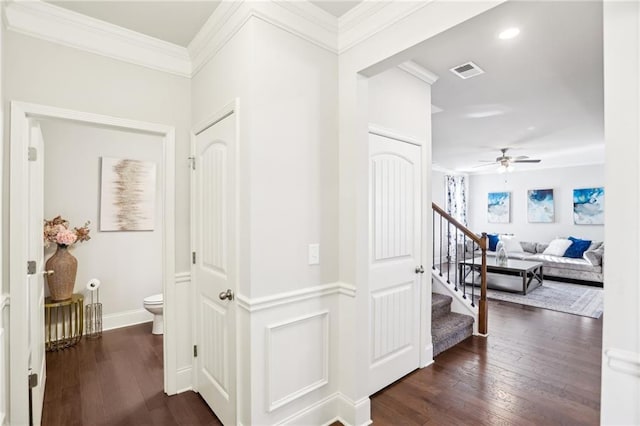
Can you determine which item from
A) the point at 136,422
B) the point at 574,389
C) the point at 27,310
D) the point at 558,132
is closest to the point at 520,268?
the point at 558,132

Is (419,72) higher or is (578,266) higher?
(419,72)

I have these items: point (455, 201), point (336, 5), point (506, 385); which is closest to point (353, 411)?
point (506, 385)

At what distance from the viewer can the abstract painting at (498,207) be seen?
8484 millimetres

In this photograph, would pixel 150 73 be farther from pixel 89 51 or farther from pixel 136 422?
pixel 136 422

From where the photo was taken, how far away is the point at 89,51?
2.11m

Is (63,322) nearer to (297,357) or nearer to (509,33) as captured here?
(297,357)

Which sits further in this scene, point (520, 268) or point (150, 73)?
point (520, 268)

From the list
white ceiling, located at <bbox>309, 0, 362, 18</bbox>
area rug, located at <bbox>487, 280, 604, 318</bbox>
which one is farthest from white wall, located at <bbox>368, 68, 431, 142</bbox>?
area rug, located at <bbox>487, 280, 604, 318</bbox>

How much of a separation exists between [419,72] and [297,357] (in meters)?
2.48

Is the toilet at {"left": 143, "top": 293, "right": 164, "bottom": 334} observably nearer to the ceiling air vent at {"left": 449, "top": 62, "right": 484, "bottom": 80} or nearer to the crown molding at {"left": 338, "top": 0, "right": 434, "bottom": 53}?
the crown molding at {"left": 338, "top": 0, "right": 434, "bottom": 53}

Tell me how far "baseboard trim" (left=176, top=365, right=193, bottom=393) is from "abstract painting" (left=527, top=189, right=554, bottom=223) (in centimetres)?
846

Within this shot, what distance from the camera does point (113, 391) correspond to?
247cm

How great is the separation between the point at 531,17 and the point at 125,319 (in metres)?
4.85

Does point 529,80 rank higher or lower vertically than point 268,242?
higher
